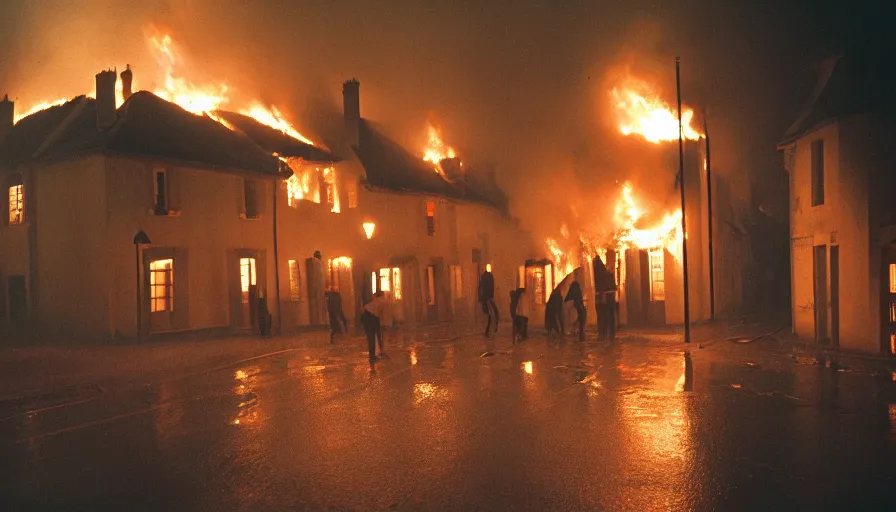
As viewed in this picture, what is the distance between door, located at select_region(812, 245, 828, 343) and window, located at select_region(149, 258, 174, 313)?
728 inches

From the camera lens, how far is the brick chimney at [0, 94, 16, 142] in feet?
89.6

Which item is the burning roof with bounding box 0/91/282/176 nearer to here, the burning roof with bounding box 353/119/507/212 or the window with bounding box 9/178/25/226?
the window with bounding box 9/178/25/226

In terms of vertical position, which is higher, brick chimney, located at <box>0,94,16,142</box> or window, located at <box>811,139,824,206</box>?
brick chimney, located at <box>0,94,16,142</box>

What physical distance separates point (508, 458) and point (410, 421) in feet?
7.17

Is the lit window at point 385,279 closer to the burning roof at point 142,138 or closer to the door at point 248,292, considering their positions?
the door at point 248,292

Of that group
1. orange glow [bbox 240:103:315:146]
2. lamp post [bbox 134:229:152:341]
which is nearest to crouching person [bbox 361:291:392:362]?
lamp post [bbox 134:229:152:341]

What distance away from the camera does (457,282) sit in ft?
112

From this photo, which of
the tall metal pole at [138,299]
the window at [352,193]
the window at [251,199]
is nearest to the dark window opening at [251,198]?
the window at [251,199]

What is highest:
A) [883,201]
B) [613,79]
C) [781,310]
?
[613,79]

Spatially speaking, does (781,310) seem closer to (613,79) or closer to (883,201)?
(613,79)

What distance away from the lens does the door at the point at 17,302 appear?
77.8 ft

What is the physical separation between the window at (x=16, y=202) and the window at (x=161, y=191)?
4.95 m

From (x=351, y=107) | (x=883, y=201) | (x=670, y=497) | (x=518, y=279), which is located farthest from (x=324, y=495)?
(x=351, y=107)

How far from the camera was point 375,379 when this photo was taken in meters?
12.9
